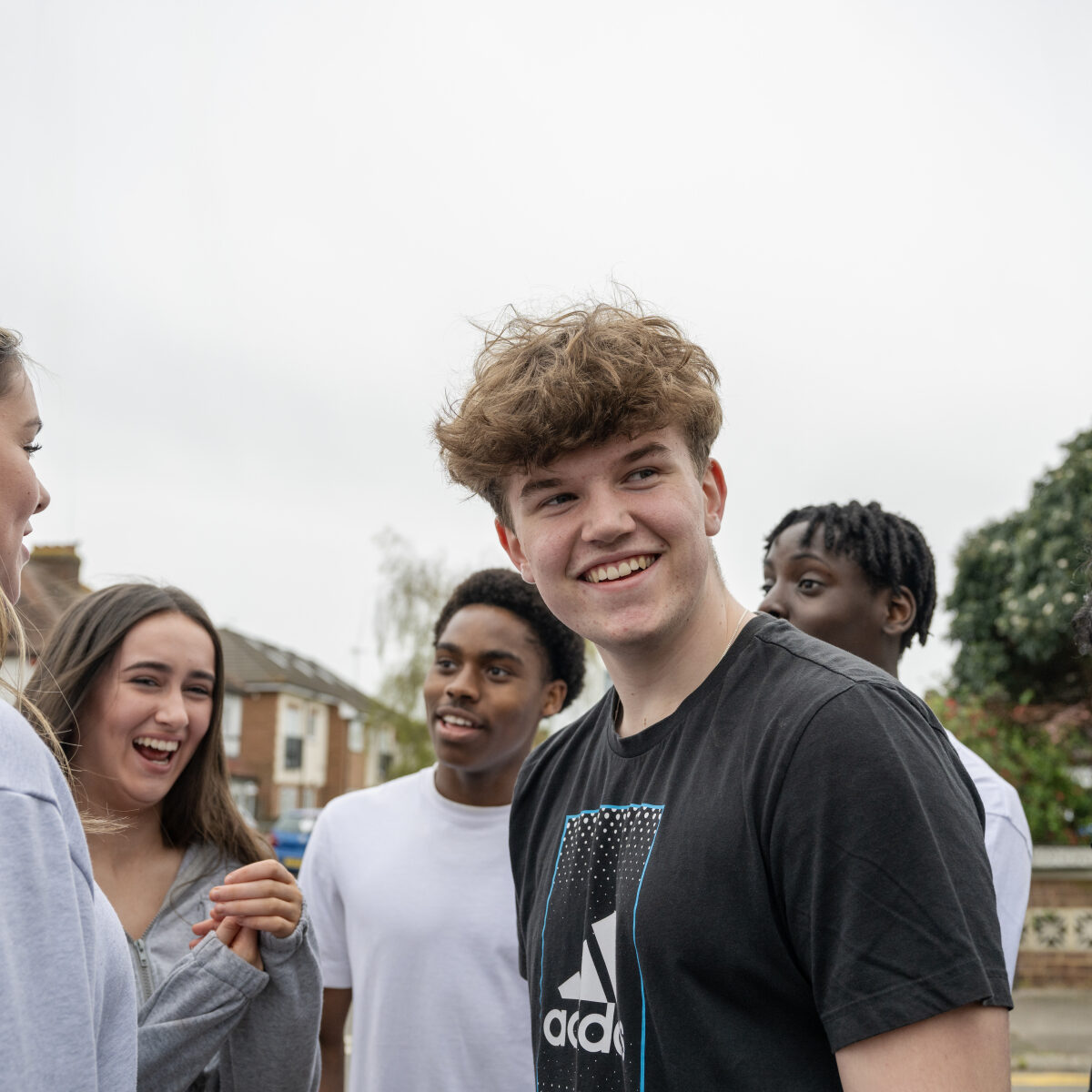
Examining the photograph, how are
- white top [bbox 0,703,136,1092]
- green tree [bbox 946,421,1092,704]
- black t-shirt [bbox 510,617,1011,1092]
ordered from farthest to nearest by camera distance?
1. green tree [bbox 946,421,1092,704]
2. black t-shirt [bbox 510,617,1011,1092]
3. white top [bbox 0,703,136,1092]

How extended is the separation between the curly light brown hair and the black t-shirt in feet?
1.54

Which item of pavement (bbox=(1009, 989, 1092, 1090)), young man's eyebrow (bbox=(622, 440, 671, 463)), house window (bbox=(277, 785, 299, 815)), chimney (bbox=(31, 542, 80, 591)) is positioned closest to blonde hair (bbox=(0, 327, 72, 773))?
young man's eyebrow (bbox=(622, 440, 671, 463))

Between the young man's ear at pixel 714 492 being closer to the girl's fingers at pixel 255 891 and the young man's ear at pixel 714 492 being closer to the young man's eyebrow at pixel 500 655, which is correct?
the girl's fingers at pixel 255 891

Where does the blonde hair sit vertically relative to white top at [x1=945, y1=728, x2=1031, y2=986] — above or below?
above

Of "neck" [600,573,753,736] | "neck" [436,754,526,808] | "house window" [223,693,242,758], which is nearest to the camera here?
"neck" [600,573,753,736]

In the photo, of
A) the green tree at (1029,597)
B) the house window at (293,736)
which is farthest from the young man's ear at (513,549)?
the house window at (293,736)

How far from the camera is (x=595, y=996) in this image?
188 cm

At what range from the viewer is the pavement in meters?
7.41

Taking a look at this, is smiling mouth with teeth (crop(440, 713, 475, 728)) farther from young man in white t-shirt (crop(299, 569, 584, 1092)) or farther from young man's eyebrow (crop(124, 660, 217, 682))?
young man's eyebrow (crop(124, 660, 217, 682))

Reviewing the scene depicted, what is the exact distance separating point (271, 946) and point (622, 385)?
1.55 metres

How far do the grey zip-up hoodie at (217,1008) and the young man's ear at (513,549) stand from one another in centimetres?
102

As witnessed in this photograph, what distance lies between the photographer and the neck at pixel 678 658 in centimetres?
204

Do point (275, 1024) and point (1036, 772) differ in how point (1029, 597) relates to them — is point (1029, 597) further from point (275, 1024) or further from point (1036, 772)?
point (275, 1024)

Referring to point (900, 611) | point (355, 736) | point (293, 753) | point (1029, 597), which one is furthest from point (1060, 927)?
point (355, 736)
